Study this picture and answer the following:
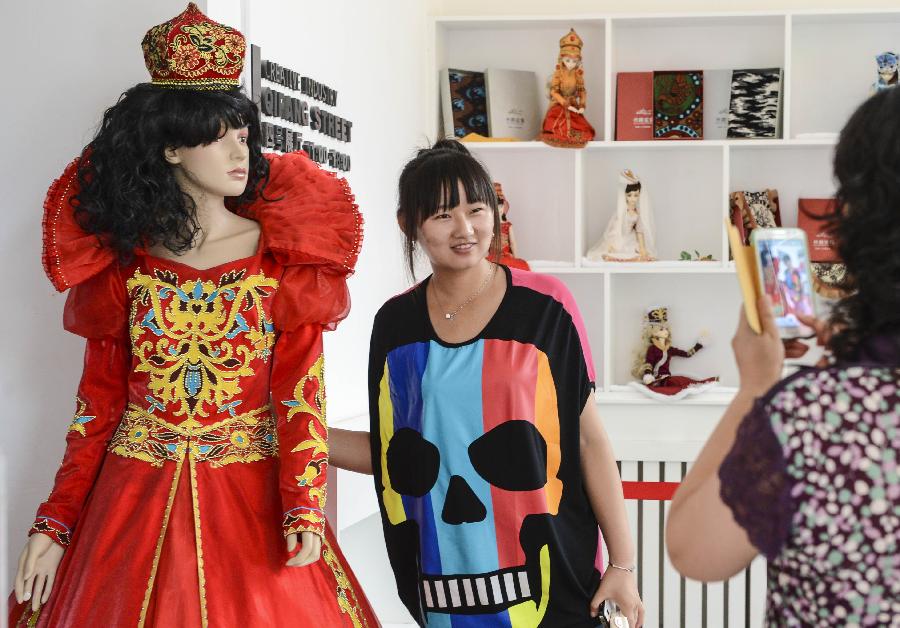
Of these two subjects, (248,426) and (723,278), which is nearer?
(248,426)

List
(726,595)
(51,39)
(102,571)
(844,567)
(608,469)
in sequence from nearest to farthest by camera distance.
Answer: (844,567) < (102,571) < (608,469) < (51,39) < (726,595)

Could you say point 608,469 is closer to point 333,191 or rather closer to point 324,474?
point 324,474

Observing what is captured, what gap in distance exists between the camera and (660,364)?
3.70 metres

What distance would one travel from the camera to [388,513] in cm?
162

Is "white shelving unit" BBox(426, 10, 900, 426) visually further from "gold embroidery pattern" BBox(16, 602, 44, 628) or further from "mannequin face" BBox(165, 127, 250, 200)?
"gold embroidery pattern" BBox(16, 602, 44, 628)

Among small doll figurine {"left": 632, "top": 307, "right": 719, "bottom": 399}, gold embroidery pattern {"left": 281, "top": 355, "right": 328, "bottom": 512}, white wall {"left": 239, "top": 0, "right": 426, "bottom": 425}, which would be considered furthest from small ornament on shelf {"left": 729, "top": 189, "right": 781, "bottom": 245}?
gold embroidery pattern {"left": 281, "top": 355, "right": 328, "bottom": 512}

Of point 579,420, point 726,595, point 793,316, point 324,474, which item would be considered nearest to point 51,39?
point 324,474

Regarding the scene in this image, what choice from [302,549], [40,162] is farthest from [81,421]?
[40,162]

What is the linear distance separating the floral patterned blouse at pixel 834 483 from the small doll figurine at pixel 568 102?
2844mm

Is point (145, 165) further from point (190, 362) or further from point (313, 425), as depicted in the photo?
point (313, 425)

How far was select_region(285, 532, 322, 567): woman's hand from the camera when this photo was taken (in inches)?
58.6

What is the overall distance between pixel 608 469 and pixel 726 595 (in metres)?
2.28

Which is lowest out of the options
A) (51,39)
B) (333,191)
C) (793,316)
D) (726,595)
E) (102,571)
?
(726,595)

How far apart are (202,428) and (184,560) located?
189 mm
